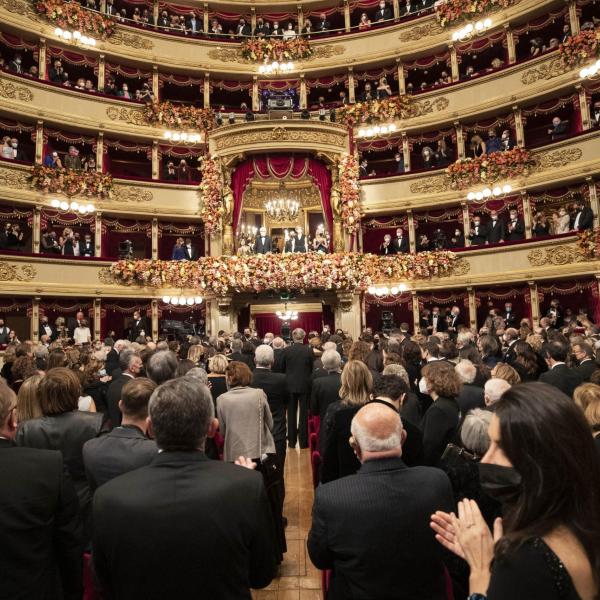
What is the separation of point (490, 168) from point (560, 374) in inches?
536

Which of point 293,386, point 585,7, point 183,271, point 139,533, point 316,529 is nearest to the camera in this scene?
point 139,533

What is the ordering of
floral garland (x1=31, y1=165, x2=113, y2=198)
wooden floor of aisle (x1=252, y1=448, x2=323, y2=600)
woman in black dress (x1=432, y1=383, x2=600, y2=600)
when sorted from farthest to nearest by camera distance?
floral garland (x1=31, y1=165, x2=113, y2=198) < wooden floor of aisle (x1=252, y1=448, x2=323, y2=600) < woman in black dress (x1=432, y1=383, x2=600, y2=600)

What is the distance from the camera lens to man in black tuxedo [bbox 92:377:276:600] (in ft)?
6.12

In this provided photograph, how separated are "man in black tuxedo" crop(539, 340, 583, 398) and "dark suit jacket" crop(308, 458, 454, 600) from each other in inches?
137

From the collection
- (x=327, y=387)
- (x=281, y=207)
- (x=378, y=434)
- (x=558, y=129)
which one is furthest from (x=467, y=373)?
(x=558, y=129)

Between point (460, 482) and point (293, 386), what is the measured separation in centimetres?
533

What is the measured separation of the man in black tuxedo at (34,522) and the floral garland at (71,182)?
16793 mm

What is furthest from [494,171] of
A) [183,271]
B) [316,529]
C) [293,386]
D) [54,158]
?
[316,529]

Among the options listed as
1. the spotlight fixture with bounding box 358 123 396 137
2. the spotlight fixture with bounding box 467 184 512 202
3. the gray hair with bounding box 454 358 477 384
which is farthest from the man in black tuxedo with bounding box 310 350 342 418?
the spotlight fixture with bounding box 358 123 396 137

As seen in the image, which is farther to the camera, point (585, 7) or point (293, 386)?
point (585, 7)

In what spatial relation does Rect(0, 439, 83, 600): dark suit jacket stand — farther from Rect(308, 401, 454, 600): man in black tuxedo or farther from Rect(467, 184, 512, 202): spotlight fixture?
Rect(467, 184, 512, 202): spotlight fixture

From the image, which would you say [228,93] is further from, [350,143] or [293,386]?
[293,386]

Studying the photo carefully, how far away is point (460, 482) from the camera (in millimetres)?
2797

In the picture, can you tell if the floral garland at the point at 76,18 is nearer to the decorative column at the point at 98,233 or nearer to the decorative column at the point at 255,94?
the decorative column at the point at 255,94
